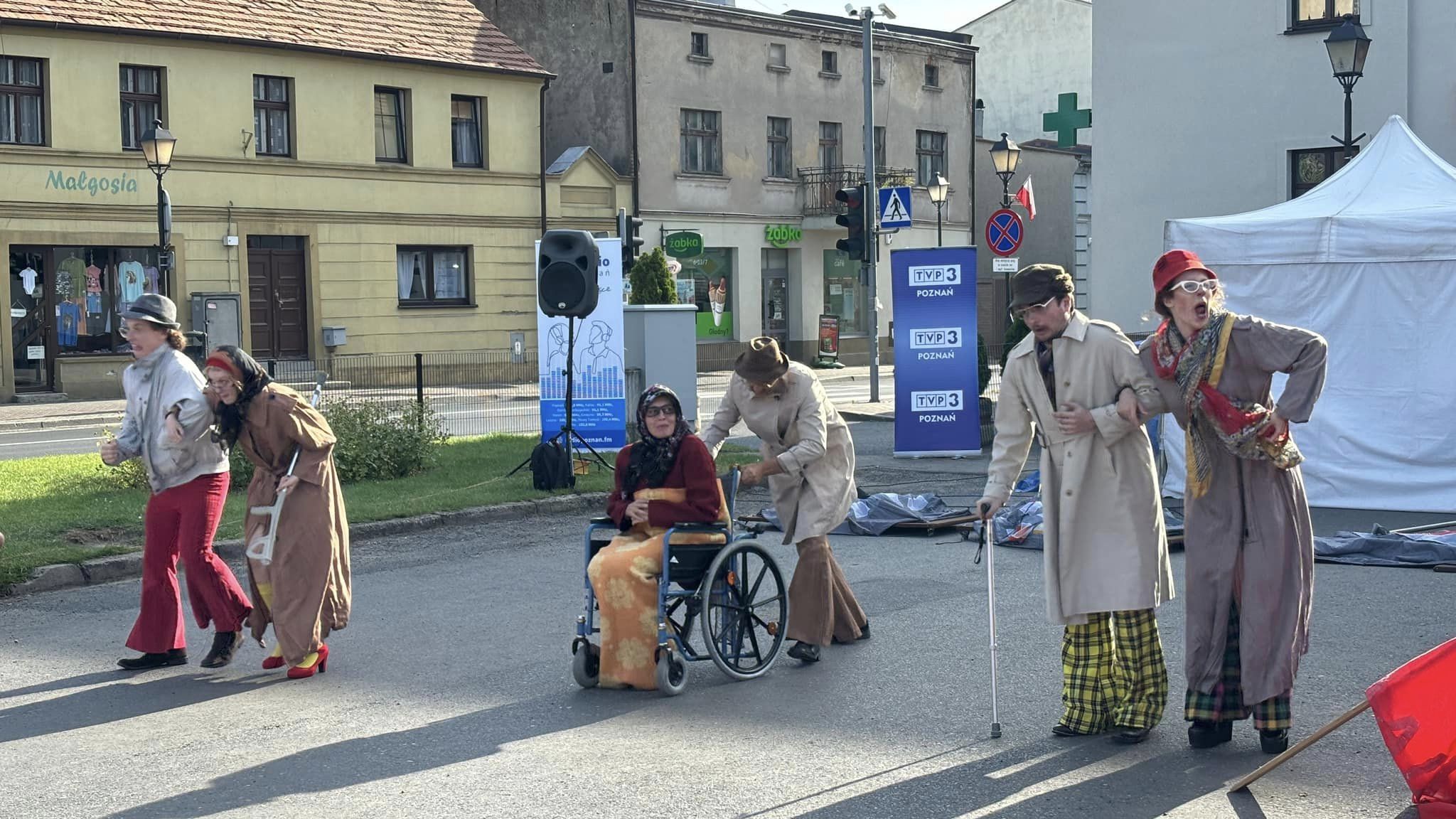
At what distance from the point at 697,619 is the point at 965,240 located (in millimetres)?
40914

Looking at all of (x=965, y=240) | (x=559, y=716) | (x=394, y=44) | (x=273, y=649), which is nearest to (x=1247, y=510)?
(x=559, y=716)

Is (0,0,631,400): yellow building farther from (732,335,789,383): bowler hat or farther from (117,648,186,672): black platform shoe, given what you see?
(732,335,789,383): bowler hat

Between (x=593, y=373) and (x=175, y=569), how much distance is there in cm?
915

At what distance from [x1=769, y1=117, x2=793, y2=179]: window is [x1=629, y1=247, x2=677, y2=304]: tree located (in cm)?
1244

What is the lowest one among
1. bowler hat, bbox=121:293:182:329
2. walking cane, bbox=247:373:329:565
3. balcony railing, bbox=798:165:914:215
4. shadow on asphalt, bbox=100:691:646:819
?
shadow on asphalt, bbox=100:691:646:819

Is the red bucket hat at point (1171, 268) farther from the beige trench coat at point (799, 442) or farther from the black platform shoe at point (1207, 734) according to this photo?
the beige trench coat at point (799, 442)

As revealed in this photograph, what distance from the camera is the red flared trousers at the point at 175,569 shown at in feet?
26.3

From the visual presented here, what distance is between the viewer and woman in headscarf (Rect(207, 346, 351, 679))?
307 inches

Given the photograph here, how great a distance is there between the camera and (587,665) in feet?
24.3

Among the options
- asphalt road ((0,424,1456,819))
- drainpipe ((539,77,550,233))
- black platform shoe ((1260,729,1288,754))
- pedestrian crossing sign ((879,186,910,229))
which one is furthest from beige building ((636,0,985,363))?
black platform shoe ((1260,729,1288,754))

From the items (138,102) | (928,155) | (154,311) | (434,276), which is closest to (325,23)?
(138,102)

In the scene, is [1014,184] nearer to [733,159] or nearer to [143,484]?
[733,159]

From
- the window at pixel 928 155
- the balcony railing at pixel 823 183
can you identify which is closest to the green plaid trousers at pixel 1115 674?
the balcony railing at pixel 823 183

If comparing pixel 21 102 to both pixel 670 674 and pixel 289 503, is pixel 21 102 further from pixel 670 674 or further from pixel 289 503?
pixel 670 674
